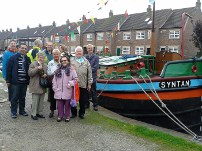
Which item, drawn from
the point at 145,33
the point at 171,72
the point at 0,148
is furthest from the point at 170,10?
the point at 0,148

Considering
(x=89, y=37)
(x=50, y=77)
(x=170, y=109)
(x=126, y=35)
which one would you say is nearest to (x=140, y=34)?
(x=126, y=35)

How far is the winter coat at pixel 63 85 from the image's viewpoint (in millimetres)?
5809

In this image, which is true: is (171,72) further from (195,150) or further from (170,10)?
(170,10)

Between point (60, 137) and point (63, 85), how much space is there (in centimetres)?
123

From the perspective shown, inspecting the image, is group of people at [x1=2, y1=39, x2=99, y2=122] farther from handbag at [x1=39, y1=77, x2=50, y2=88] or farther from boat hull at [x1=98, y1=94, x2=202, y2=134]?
boat hull at [x1=98, y1=94, x2=202, y2=134]

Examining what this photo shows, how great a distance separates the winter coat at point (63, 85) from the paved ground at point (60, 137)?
0.62 meters

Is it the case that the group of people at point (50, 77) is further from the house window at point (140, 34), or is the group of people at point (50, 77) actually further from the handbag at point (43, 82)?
the house window at point (140, 34)

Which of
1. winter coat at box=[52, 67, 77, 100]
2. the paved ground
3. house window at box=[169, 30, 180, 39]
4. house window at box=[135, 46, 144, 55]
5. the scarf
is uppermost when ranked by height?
house window at box=[169, 30, 180, 39]

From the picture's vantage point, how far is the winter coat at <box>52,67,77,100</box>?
5809 millimetres

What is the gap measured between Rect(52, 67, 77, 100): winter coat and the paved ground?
620mm

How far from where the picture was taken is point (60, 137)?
507 cm

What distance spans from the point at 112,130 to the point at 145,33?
105 ft

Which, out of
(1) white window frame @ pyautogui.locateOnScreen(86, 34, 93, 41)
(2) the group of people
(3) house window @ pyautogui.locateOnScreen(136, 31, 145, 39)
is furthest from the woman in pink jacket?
(1) white window frame @ pyautogui.locateOnScreen(86, 34, 93, 41)

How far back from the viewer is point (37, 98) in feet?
19.8
